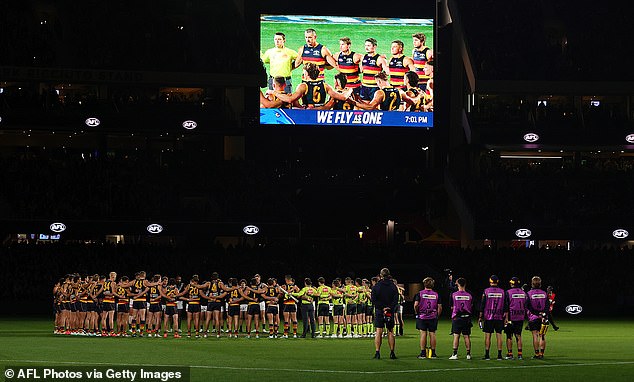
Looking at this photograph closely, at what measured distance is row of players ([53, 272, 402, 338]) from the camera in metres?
39.6

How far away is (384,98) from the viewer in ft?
224

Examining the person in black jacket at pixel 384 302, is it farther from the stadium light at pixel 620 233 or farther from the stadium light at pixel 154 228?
the stadium light at pixel 620 233

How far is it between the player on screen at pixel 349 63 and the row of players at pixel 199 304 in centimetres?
2812

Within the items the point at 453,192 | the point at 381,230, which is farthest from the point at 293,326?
the point at 381,230

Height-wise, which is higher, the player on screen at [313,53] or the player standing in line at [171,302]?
the player on screen at [313,53]

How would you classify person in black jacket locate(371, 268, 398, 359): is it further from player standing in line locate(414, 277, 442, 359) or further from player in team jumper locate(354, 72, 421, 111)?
player in team jumper locate(354, 72, 421, 111)

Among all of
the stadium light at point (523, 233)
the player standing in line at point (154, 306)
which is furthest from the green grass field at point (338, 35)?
the player standing in line at point (154, 306)

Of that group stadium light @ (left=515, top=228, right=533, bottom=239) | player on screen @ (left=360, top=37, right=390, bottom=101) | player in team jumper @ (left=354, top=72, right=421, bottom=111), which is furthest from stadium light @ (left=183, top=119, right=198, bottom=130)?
stadium light @ (left=515, top=228, right=533, bottom=239)

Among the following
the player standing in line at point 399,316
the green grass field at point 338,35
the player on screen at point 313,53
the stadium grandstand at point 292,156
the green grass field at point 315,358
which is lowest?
the green grass field at point 315,358

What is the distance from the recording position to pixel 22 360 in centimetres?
2869

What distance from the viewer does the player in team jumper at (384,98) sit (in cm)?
6812

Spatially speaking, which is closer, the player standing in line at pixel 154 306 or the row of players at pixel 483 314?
the row of players at pixel 483 314

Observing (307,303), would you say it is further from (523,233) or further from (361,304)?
(523,233)

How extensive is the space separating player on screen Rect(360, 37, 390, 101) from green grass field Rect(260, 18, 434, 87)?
11.5 inches
